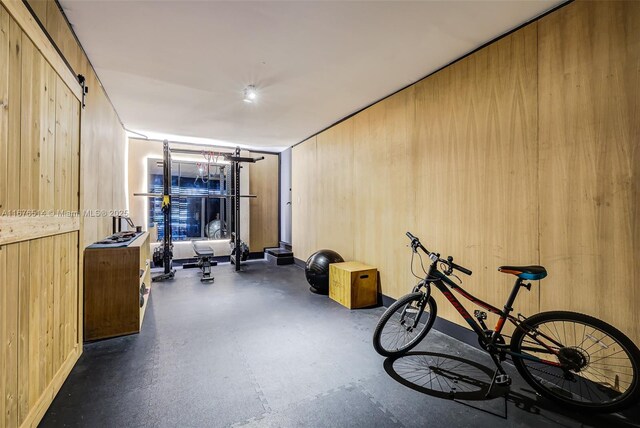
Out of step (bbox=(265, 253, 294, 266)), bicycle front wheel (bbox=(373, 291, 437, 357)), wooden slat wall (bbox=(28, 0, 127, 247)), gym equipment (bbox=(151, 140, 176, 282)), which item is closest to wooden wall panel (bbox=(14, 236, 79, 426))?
wooden slat wall (bbox=(28, 0, 127, 247))

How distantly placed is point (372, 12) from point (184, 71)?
211cm

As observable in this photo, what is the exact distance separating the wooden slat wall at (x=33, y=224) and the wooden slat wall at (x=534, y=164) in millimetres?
3274

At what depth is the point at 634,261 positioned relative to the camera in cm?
178

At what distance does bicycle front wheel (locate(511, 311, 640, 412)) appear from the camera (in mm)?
1750

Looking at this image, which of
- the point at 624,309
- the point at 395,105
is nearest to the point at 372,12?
the point at 395,105

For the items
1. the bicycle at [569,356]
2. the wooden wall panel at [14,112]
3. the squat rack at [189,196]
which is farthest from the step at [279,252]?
the wooden wall panel at [14,112]

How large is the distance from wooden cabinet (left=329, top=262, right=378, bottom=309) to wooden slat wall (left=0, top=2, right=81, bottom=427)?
2846mm

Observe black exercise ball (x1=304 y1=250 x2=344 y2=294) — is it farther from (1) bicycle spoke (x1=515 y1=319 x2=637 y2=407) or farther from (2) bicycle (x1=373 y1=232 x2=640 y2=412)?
(1) bicycle spoke (x1=515 y1=319 x2=637 y2=407)

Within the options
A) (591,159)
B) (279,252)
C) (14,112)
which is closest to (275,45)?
(14,112)

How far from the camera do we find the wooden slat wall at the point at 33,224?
1.39m

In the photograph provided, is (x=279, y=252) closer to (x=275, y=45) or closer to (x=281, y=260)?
(x=281, y=260)

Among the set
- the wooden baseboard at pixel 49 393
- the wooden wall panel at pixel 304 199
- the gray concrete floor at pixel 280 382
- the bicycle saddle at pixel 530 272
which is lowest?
the gray concrete floor at pixel 280 382

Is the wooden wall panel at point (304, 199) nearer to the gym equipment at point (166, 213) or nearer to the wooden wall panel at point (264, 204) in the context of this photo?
the wooden wall panel at point (264, 204)

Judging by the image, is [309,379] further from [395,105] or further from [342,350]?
[395,105]
